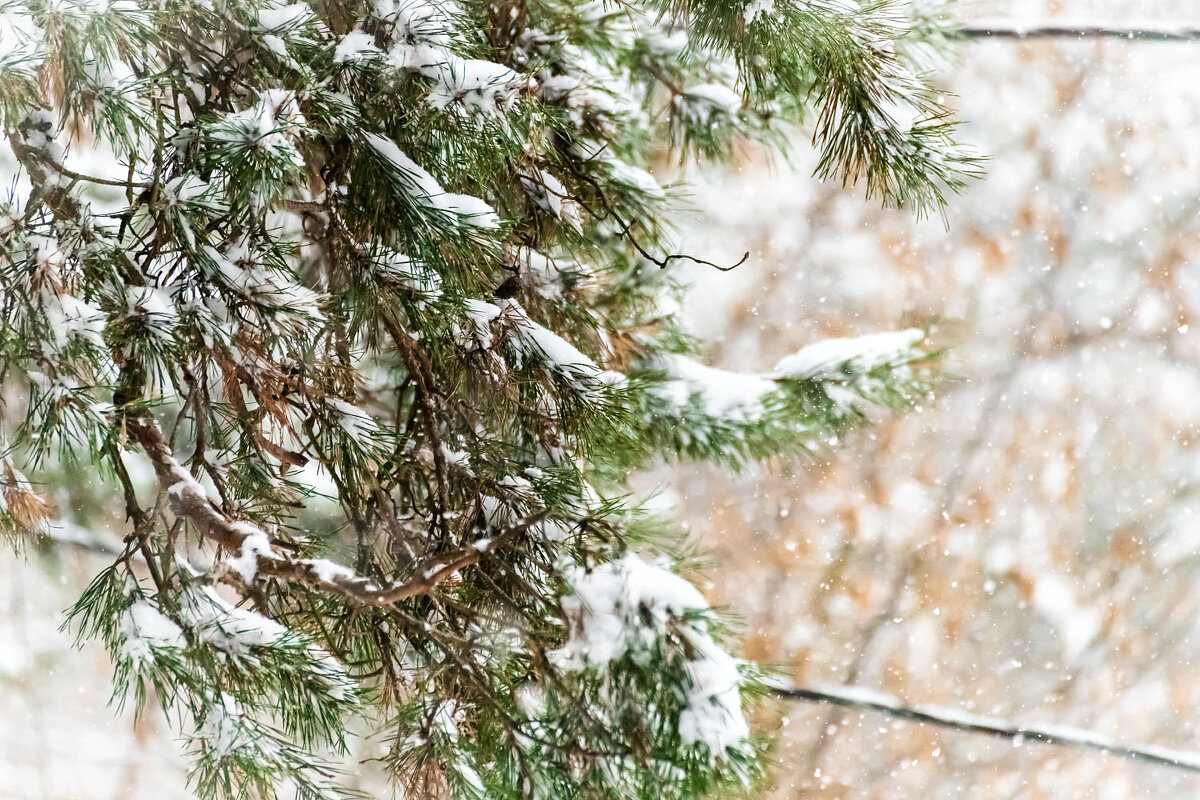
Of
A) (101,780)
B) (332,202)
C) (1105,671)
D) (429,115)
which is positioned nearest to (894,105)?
(429,115)

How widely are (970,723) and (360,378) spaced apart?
1.66m

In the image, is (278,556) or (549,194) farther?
(549,194)

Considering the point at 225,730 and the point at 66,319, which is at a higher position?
the point at 66,319

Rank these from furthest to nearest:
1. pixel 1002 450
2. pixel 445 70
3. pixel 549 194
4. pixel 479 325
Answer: pixel 1002 450 → pixel 549 194 → pixel 479 325 → pixel 445 70

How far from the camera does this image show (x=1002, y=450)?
71.7 inches

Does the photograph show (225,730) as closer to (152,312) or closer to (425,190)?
(152,312)

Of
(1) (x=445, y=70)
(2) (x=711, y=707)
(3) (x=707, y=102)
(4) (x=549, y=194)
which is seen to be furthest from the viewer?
(3) (x=707, y=102)

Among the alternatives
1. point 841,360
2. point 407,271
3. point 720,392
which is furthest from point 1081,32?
point 407,271

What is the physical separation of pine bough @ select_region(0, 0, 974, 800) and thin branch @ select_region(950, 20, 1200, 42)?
4.37 ft

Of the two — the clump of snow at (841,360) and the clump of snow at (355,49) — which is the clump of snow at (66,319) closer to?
the clump of snow at (355,49)

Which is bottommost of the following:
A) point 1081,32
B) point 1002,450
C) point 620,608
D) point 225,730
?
point 225,730

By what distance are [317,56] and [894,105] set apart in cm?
47

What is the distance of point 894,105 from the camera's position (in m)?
0.69

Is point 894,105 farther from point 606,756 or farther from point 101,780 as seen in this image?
point 101,780
